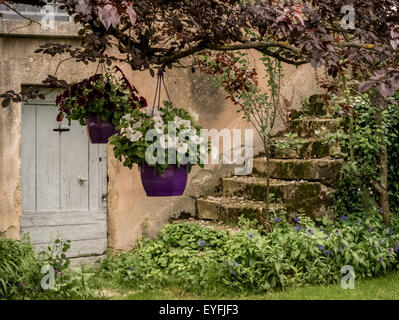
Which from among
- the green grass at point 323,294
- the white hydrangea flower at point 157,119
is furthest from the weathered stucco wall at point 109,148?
the white hydrangea flower at point 157,119

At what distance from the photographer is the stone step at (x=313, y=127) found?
6.12 m

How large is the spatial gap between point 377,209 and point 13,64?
4206mm

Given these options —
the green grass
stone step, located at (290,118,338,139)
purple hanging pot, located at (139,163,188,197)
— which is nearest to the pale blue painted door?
the green grass

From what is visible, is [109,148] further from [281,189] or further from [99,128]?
[99,128]

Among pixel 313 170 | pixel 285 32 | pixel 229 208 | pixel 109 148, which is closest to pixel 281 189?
pixel 313 170

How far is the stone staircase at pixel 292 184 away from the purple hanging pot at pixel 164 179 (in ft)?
8.56

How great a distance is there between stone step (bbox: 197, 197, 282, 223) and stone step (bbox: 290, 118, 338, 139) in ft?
3.87

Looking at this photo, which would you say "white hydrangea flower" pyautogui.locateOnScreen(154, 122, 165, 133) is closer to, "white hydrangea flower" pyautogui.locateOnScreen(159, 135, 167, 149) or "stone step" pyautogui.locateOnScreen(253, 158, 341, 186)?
"white hydrangea flower" pyautogui.locateOnScreen(159, 135, 167, 149)

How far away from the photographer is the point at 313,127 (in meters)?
6.39

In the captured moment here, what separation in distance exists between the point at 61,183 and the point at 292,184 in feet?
8.27

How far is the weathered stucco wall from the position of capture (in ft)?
17.0

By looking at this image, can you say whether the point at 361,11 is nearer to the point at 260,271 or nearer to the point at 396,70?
the point at 396,70

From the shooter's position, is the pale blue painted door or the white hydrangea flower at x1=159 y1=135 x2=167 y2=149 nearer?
the white hydrangea flower at x1=159 y1=135 x2=167 y2=149
